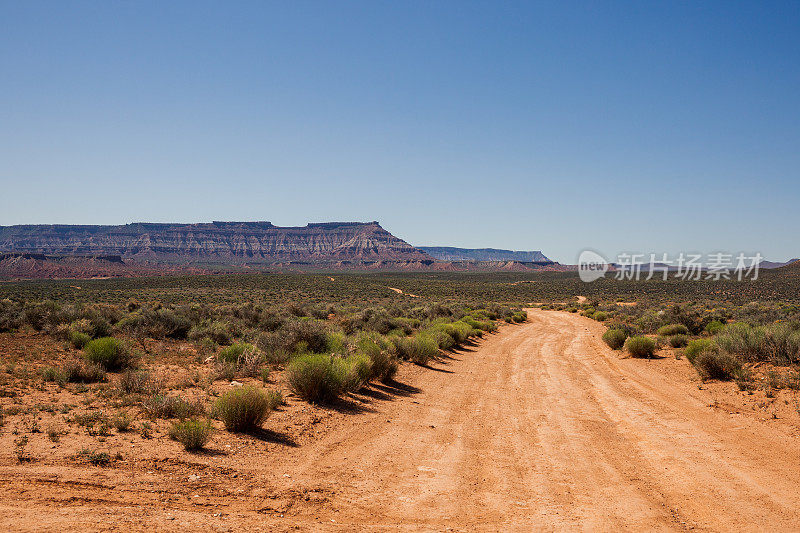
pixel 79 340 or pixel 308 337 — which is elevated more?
pixel 308 337

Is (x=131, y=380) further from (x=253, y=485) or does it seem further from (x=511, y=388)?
(x=511, y=388)

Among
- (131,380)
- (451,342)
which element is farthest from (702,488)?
(451,342)

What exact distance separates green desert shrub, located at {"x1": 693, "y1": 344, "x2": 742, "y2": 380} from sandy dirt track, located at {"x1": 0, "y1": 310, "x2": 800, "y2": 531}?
3.49 ft

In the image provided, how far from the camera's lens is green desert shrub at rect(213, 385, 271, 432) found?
750cm

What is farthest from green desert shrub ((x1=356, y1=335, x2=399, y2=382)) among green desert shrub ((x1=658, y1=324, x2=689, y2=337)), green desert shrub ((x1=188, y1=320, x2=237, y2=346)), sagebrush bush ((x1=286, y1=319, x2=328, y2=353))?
green desert shrub ((x1=658, y1=324, x2=689, y2=337))

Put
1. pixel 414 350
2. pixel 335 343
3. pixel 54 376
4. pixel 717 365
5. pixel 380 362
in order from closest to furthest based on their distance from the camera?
pixel 54 376 → pixel 717 365 → pixel 380 362 → pixel 335 343 → pixel 414 350

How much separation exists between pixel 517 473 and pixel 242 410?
179 inches

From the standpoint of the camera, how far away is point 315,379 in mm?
9578

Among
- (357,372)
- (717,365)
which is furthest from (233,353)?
(717,365)

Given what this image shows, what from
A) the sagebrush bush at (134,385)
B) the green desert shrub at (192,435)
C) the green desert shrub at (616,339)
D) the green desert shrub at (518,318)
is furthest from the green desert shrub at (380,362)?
the green desert shrub at (518,318)

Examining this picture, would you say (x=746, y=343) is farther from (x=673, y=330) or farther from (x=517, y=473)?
(x=517, y=473)

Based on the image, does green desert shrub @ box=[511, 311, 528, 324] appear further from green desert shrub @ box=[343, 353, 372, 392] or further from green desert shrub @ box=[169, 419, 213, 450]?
green desert shrub @ box=[169, 419, 213, 450]

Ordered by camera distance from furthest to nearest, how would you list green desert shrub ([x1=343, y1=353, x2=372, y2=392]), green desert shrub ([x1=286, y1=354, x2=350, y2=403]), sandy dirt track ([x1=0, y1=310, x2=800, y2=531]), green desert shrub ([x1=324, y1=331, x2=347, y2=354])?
green desert shrub ([x1=324, y1=331, x2=347, y2=354]), green desert shrub ([x1=343, y1=353, x2=372, y2=392]), green desert shrub ([x1=286, y1=354, x2=350, y2=403]), sandy dirt track ([x1=0, y1=310, x2=800, y2=531])

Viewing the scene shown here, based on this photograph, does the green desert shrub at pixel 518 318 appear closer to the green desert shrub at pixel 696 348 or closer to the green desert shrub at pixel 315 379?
the green desert shrub at pixel 696 348
